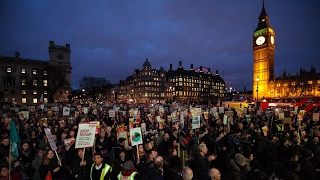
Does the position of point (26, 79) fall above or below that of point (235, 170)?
above

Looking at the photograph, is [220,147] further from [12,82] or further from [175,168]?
[12,82]

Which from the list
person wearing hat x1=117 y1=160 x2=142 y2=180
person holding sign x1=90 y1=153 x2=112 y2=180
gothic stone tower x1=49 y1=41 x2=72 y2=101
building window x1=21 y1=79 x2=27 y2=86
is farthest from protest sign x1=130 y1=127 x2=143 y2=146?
building window x1=21 y1=79 x2=27 y2=86

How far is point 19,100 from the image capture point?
63.2 m

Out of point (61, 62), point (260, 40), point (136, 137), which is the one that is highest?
point (260, 40)

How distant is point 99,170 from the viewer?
4.74 m

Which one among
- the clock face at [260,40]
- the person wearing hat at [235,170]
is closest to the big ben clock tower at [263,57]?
the clock face at [260,40]

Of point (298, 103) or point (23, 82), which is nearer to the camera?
point (298, 103)

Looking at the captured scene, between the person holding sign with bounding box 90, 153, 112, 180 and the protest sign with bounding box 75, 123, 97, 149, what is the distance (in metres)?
1.09

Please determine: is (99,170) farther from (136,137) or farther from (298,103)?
(298,103)

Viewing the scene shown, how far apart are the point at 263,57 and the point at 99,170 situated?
10190 cm

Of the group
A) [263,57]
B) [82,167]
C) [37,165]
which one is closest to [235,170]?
[82,167]

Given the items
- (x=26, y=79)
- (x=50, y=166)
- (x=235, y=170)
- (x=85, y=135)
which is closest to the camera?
(x=235, y=170)

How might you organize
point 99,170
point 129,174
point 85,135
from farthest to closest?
point 85,135, point 99,170, point 129,174

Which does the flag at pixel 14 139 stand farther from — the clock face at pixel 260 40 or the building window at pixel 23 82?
the clock face at pixel 260 40
